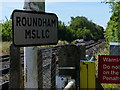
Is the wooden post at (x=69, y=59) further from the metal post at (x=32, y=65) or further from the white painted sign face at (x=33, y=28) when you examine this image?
the metal post at (x=32, y=65)

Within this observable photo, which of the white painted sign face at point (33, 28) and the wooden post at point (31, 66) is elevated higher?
the white painted sign face at point (33, 28)

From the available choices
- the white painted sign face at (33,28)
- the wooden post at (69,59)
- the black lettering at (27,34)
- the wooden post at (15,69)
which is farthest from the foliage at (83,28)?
the black lettering at (27,34)

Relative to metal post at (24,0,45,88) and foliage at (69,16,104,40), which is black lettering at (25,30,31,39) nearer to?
metal post at (24,0,45,88)

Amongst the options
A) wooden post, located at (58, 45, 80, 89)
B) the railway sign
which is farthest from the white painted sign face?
the railway sign

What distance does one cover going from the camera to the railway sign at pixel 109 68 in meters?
6.32

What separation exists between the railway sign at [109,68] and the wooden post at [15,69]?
11.3 feet

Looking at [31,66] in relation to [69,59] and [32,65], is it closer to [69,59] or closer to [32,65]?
[32,65]

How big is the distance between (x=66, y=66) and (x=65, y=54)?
0.21 m

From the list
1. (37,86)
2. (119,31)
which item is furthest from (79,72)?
(119,31)

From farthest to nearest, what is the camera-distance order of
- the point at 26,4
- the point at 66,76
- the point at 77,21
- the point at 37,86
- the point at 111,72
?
the point at 77,21
the point at 111,72
the point at 66,76
the point at 37,86
the point at 26,4

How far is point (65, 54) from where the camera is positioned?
452cm

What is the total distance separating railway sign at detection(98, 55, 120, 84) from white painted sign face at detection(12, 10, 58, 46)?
127 inches

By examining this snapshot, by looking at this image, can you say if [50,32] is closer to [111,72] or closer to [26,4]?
[26,4]

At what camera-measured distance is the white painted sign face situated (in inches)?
107
